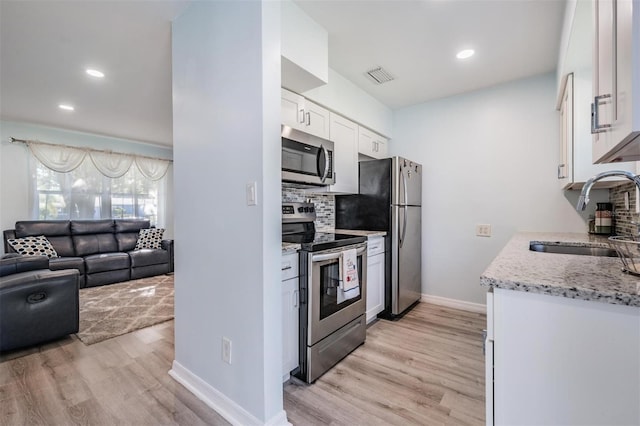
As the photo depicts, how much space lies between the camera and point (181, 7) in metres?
→ 1.79

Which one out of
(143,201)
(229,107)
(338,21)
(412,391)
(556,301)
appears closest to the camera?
(556,301)

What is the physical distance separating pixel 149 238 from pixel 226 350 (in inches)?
172

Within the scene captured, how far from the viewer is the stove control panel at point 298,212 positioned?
8.49 feet

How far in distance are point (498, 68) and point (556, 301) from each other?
8.80 ft

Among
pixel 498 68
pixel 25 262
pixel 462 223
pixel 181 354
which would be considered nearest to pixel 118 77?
pixel 25 262

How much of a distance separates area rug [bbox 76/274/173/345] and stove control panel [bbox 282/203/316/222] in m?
1.68

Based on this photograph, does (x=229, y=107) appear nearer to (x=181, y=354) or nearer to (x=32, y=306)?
(x=181, y=354)

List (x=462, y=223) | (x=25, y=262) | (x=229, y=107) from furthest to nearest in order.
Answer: (x=462, y=223) → (x=25, y=262) → (x=229, y=107)

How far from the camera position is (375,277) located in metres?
2.76

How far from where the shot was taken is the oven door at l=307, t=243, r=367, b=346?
1842 mm

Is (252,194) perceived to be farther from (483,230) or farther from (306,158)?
(483,230)

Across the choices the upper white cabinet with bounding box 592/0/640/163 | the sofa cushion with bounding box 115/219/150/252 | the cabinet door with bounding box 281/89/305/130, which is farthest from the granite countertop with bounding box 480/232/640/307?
the sofa cushion with bounding box 115/219/150/252

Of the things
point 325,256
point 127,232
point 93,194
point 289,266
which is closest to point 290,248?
point 289,266

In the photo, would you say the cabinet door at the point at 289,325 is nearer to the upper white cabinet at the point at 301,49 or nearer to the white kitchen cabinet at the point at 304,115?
the white kitchen cabinet at the point at 304,115
